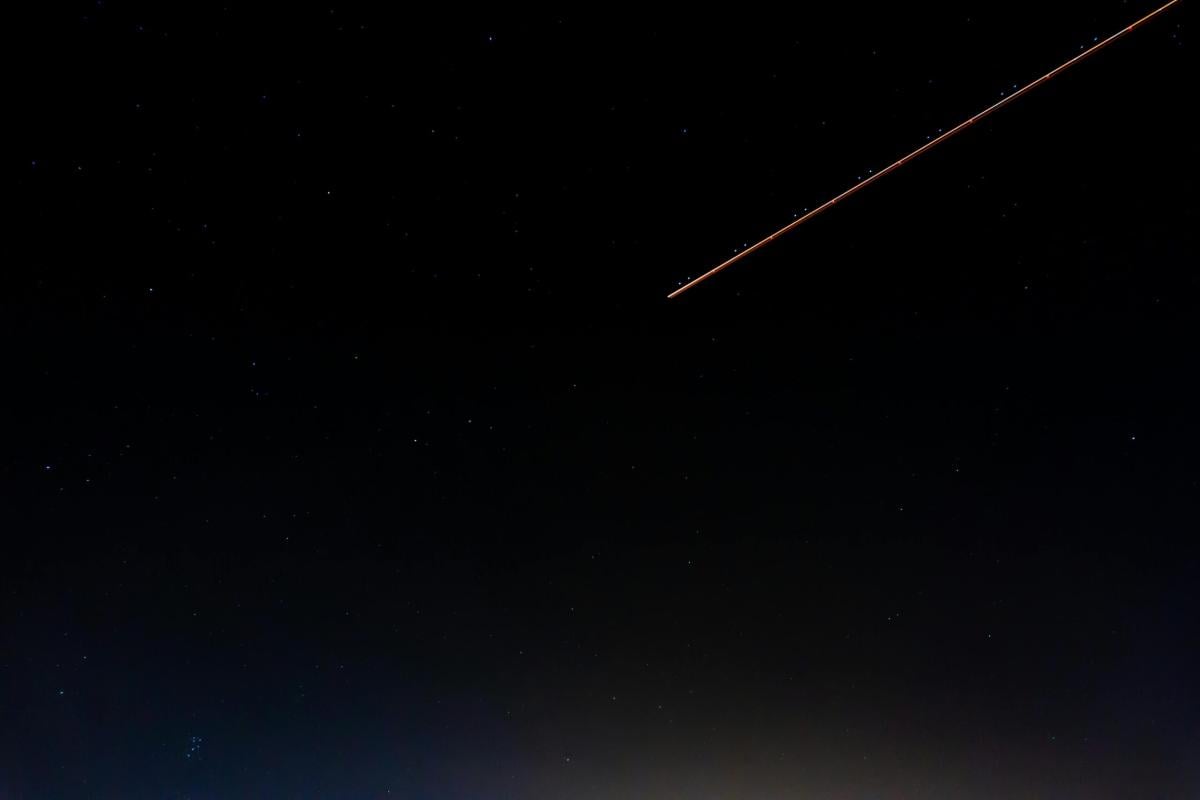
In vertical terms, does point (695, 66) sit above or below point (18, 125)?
below

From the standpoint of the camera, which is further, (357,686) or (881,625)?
(357,686)


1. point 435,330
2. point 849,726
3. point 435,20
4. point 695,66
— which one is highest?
point 435,20

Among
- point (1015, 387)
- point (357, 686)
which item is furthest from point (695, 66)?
point (357, 686)

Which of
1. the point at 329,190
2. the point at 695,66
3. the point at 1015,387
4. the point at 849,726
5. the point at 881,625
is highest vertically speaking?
the point at 329,190

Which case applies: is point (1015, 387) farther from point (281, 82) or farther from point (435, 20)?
point (281, 82)

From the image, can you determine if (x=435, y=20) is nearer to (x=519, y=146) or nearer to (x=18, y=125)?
(x=519, y=146)

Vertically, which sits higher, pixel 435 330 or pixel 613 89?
pixel 613 89

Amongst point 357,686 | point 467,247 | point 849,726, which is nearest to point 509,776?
point 357,686
